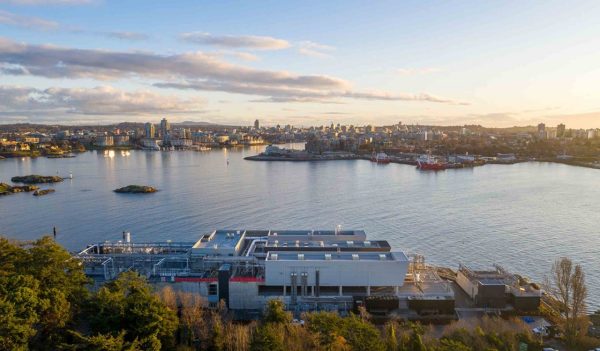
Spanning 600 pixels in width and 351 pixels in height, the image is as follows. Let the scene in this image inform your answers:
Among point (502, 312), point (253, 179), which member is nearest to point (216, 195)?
point (253, 179)

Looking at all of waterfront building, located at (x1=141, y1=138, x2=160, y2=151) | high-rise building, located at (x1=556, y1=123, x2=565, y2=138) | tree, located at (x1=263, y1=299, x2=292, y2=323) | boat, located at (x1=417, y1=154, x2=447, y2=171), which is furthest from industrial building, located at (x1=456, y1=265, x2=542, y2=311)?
high-rise building, located at (x1=556, y1=123, x2=565, y2=138)

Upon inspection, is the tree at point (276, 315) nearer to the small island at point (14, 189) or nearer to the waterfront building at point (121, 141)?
the small island at point (14, 189)

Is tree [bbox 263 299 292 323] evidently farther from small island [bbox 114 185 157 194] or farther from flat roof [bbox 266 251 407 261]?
small island [bbox 114 185 157 194]

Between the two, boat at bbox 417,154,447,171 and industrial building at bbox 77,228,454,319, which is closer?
industrial building at bbox 77,228,454,319

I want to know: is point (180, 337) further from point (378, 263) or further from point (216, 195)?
point (216, 195)

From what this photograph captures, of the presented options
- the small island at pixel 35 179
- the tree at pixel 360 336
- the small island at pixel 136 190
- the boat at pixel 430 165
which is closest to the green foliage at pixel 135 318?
the tree at pixel 360 336
